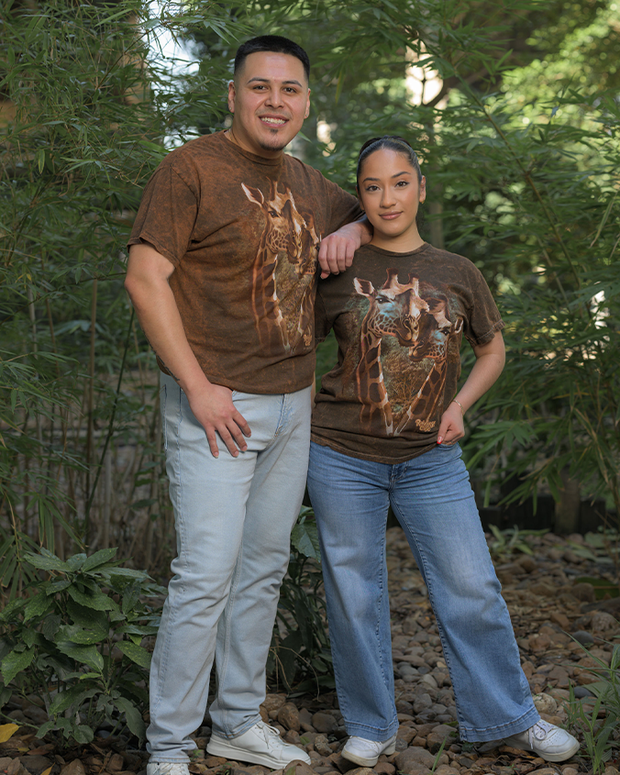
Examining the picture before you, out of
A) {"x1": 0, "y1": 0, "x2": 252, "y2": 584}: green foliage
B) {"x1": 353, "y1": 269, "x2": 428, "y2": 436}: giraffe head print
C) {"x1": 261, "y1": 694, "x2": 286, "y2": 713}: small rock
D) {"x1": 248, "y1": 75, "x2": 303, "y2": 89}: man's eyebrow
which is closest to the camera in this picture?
{"x1": 248, "y1": 75, "x2": 303, "y2": 89}: man's eyebrow

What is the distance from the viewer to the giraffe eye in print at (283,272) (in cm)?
181

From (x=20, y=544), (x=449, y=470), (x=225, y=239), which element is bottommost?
(x=20, y=544)

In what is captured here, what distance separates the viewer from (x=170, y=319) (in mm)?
1692

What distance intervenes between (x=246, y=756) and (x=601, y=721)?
98 cm

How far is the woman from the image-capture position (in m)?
1.89

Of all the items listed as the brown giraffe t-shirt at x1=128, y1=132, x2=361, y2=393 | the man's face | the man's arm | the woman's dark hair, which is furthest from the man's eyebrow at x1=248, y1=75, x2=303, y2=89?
the man's arm

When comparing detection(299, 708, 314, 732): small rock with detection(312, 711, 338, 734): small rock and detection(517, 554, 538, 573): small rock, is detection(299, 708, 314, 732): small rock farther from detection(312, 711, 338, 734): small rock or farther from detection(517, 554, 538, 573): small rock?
detection(517, 554, 538, 573): small rock

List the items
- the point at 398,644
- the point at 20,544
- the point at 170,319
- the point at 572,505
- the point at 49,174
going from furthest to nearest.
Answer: the point at 572,505, the point at 398,644, the point at 49,174, the point at 20,544, the point at 170,319

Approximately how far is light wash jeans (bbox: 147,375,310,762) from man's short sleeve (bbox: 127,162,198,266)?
1.08ft

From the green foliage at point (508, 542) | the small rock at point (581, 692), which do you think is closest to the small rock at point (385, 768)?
the small rock at point (581, 692)

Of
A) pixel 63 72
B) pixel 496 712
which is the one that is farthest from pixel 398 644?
pixel 63 72

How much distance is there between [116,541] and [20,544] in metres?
1.17

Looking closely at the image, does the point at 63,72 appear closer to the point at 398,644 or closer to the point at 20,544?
the point at 20,544

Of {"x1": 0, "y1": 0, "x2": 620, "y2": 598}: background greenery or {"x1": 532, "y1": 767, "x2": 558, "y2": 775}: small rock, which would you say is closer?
{"x1": 532, "y1": 767, "x2": 558, "y2": 775}: small rock
